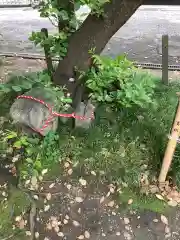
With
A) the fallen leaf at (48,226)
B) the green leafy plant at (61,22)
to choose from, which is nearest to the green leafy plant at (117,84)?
the green leafy plant at (61,22)

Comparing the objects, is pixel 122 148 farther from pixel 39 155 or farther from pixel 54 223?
pixel 54 223

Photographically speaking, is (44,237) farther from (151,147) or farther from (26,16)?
(26,16)

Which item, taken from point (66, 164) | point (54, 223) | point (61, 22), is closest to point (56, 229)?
point (54, 223)

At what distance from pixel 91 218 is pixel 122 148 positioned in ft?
3.23

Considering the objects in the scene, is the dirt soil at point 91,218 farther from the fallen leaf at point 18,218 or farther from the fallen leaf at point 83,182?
the fallen leaf at point 18,218

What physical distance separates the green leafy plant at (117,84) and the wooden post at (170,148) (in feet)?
2.98

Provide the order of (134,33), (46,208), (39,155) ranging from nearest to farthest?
(46,208)
(39,155)
(134,33)

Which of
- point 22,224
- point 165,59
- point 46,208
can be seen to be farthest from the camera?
point 165,59

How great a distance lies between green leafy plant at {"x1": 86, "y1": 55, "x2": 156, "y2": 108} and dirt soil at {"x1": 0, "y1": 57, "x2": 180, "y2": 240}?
1228mm

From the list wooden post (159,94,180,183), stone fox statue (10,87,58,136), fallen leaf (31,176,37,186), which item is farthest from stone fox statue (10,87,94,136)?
wooden post (159,94,180,183)

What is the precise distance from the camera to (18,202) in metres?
3.66

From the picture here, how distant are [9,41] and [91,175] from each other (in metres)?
5.54

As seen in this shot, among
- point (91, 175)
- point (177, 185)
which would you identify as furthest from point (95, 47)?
point (177, 185)

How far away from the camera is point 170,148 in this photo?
353cm
